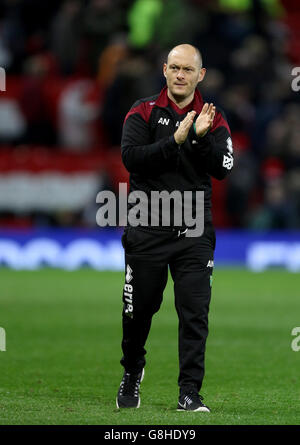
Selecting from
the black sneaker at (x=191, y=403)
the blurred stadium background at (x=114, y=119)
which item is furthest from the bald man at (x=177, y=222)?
the blurred stadium background at (x=114, y=119)

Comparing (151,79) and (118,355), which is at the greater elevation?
(151,79)

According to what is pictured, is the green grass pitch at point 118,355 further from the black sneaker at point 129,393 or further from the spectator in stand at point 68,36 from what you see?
the spectator in stand at point 68,36

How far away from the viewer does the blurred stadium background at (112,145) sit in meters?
15.7

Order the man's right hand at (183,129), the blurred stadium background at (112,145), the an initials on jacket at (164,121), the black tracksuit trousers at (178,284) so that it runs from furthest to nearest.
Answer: the blurred stadium background at (112,145) < the an initials on jacket at (164,121) < the black tracksuit trousers at (178,284) < the man's right hand at (183,129)

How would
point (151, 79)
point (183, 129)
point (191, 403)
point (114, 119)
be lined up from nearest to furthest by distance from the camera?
point (183, 129), point (191, 403), point (151, 79), point (114, 119)

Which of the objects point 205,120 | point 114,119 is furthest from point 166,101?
point 114,119

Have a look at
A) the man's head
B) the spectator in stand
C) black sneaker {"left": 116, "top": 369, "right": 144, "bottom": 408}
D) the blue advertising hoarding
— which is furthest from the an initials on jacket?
the spectator in stand

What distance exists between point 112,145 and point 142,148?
43.2ft

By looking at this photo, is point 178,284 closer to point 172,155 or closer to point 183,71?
point 172,155

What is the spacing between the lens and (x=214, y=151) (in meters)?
7.72

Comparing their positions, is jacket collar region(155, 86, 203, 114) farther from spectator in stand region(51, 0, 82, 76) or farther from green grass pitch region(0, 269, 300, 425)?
spectator in stand region(51, 0, 82, 76)

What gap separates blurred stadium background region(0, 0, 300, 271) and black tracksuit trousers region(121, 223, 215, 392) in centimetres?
1112

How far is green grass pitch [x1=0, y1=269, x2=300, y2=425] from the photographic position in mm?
7637

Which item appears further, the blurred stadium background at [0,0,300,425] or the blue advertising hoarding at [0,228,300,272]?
the blue advertising hoarding at [0,228,300,272]
